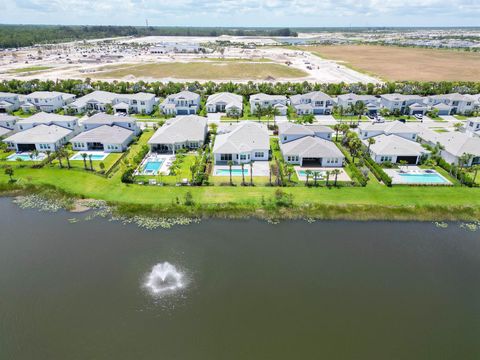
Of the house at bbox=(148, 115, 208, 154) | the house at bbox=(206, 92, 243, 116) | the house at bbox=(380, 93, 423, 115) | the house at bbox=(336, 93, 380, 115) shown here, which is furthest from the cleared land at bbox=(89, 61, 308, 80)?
the house at bbox=(148, 115, 208, 154)

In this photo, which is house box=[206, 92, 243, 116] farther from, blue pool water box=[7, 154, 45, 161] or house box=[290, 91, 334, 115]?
blue pool water box=[7, 154, 45, 161]

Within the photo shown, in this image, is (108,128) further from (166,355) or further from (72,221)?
(166,355)

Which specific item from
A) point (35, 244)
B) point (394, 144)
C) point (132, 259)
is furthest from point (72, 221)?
point (394, 144)

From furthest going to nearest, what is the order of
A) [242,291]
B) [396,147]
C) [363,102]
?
[363,102], [396,147], [242,291]

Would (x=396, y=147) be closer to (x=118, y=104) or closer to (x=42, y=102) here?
(x=118, y=104)

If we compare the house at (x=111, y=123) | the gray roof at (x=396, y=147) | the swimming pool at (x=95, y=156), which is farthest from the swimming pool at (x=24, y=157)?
the gray roof at (x=396, y=147)

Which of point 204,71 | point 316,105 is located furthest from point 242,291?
point 204,71
